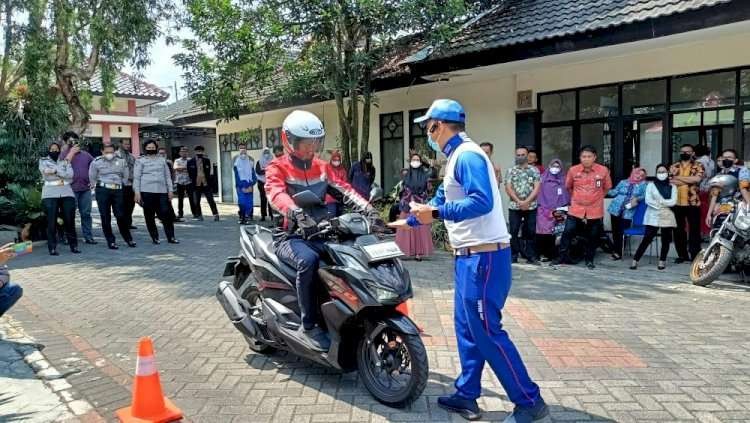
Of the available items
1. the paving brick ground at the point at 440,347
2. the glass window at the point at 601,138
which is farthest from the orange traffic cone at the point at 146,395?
the glass window at the point at 601,138

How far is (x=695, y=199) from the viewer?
8.41 metres

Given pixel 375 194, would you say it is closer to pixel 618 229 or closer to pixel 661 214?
pixel 661 214

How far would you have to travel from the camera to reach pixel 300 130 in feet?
13.4

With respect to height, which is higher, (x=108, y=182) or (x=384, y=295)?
(x=108, y=182)

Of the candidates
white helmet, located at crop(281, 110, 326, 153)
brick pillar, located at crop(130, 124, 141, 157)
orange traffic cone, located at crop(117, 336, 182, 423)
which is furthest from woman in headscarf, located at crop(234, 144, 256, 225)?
brick pillar, located at crop(130, 124, 141, 157)

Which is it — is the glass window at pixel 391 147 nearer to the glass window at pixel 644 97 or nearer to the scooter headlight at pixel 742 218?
the glass window at pixel 644 97

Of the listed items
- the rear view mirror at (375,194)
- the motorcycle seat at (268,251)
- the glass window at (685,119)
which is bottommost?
the motorcycle seat at (268,251)

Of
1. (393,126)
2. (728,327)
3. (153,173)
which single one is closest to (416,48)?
(393,126)

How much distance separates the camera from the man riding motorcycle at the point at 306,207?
12.8 ft

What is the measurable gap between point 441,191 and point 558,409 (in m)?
1.63

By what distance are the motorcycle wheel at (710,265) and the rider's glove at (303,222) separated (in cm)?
567

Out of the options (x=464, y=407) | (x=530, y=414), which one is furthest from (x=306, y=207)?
(x=530, y=414)

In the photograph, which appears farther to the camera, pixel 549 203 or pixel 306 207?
pixel 549 203

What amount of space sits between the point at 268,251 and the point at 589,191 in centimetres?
577
